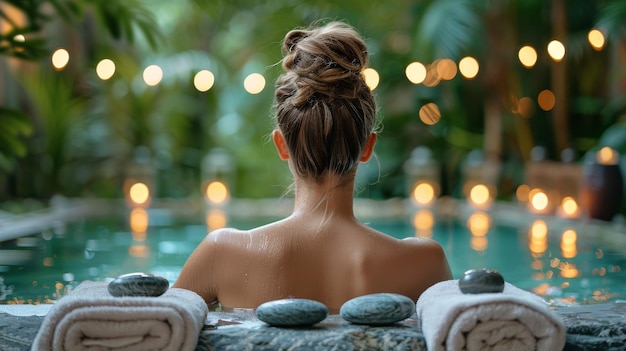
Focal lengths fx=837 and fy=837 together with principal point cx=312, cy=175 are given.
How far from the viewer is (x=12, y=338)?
1637 mm

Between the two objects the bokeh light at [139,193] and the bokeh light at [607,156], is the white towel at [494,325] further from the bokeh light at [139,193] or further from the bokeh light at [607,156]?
the bokeh light at [139,193]

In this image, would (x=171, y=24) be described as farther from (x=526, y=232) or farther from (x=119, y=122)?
(x=526, y=232)

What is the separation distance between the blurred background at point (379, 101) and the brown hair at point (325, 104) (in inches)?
212

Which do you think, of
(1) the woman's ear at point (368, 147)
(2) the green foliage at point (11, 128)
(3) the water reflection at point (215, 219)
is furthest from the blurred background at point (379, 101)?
(1) the woman's ear at point (368, 147)

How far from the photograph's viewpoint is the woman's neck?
1976 millimetres

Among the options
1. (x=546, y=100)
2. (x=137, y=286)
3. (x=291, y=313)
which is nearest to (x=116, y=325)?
(x=137, y=286)

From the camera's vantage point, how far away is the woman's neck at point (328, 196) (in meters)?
1.98

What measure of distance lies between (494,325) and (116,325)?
2.19 ft

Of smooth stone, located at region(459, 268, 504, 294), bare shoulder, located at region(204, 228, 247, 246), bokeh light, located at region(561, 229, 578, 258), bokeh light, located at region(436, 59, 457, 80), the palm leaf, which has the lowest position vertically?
bokeh light, located at region(561, 229, 578, 258)

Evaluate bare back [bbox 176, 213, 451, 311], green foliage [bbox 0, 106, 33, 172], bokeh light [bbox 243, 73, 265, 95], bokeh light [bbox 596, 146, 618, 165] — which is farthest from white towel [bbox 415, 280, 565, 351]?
bokeh light [bbox 243, 73, 265, 95]

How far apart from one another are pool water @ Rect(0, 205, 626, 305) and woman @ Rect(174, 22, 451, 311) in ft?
4.39

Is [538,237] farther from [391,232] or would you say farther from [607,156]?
[391,232]

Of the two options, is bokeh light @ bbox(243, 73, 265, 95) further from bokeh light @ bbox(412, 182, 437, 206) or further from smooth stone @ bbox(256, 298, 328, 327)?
smooth stone @ bbox(256, 298, 328, 327)

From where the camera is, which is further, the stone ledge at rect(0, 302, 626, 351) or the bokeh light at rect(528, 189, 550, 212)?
the bokeh light at rect(528, 189, 550, 212)
